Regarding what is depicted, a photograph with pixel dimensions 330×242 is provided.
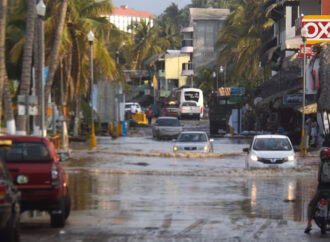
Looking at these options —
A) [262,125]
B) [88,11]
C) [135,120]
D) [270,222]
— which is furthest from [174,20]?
[270,222]

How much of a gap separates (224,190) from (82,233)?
29.2 feet

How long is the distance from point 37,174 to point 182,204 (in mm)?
5472

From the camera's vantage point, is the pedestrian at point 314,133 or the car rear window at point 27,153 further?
the pedestrian at point 314,133

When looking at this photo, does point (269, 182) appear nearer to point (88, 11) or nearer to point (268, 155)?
point (268, 155)

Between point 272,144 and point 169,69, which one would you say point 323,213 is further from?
point 169,69

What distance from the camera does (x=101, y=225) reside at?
48.9ft

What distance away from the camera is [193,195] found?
68.0ft

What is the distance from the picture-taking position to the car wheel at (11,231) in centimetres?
1024

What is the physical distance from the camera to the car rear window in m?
14.1

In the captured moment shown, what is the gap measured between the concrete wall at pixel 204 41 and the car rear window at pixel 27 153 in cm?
10214

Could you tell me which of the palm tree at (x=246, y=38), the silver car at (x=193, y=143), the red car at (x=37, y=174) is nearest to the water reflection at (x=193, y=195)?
the red car at (x=37, y=174)

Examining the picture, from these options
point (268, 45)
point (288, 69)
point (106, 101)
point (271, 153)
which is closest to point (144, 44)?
point (268, 45)

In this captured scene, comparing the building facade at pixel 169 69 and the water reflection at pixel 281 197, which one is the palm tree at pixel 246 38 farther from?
the water reflection at pixel 281 197

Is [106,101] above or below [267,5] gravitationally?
below
